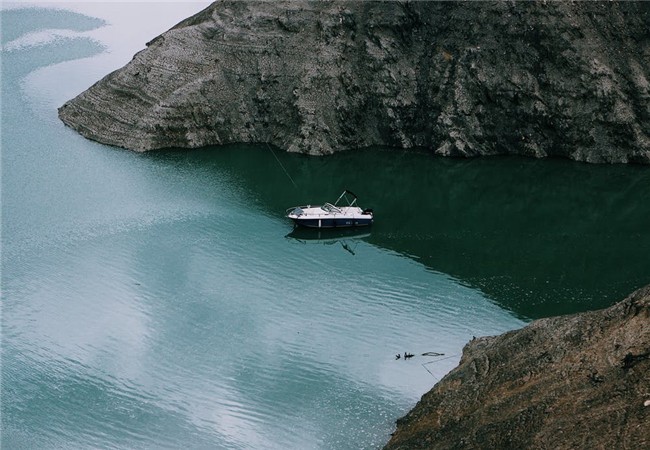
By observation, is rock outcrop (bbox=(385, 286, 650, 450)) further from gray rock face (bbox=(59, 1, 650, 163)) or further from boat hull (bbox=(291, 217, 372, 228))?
gray rock face (bbox=(59, 1, 650, 163))

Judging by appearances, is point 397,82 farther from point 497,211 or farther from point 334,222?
point 334,222

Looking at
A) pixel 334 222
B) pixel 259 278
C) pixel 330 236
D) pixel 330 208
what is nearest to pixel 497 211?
pixel 334 222

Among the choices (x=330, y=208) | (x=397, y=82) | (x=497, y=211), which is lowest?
(x=330, y=208)

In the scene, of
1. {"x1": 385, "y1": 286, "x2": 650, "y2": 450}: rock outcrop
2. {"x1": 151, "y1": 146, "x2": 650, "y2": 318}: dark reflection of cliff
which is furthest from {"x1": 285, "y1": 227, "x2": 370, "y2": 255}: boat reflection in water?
{"x1": 385, "y1": 286, "x2": 650, "y2": 450}: rock outcrop

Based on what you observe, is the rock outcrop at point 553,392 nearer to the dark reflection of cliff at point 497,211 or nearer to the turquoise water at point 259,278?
the turquoise water at point 259,278

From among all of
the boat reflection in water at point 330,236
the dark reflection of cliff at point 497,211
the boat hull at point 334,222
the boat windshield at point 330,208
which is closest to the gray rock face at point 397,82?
the dark reflection of cliff at point 497,211

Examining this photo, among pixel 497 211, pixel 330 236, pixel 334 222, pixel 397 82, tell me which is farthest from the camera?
pixel 397 82

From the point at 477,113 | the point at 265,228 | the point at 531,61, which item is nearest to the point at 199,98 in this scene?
the point at 265,228
